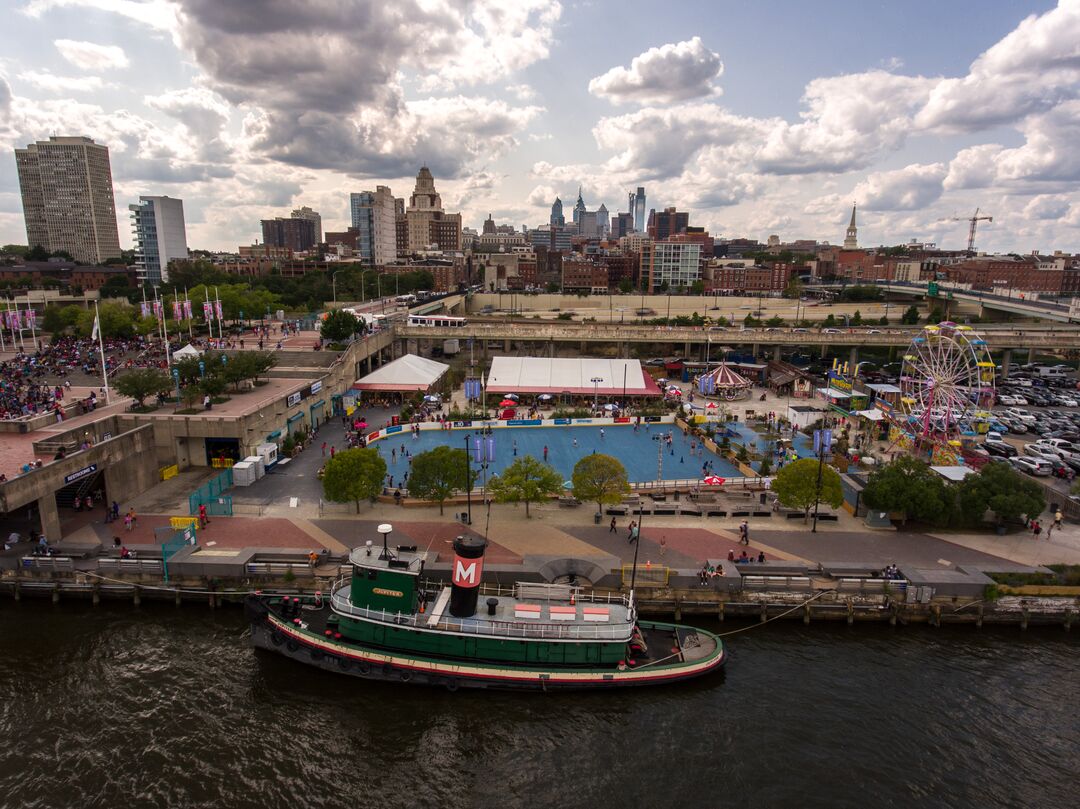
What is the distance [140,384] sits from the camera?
39.7 metres

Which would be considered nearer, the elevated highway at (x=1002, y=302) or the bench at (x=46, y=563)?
the bench at (x=46, y=563)

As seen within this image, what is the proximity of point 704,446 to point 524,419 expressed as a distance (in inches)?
594

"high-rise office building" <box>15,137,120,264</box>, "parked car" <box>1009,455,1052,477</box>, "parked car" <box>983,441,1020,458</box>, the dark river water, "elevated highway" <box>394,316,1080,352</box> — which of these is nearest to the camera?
the dark river water

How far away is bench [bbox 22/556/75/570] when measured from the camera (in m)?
26.6

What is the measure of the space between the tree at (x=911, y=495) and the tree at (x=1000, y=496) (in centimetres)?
83

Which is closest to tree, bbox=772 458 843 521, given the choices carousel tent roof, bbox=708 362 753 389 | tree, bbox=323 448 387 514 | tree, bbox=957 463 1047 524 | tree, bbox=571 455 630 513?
tree, bbox=957 463 1047 524

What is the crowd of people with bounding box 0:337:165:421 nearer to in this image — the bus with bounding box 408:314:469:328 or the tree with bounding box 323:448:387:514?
the tree with bounding box 323:448:387:514

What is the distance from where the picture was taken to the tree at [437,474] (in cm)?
3183

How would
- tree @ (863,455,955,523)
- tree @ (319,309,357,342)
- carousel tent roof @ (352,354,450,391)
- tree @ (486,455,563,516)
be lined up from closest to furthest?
1. tree @ (863,455,955,523)
2. tree @ (486,455,563,516)
3. carousel tent roof @ (352,354,450,391)
4. tree @ (319,309,357,342)

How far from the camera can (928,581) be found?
26438 millimetres

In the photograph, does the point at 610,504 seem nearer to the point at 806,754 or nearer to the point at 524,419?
the point at 806,754

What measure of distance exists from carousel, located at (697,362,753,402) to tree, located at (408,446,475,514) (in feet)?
125

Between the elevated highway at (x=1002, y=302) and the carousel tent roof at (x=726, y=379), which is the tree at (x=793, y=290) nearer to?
the elevated highway at (x=1002, y=302)

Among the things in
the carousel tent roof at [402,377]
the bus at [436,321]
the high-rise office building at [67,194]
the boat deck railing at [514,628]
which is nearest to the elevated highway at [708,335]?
the bus at [436,321]
